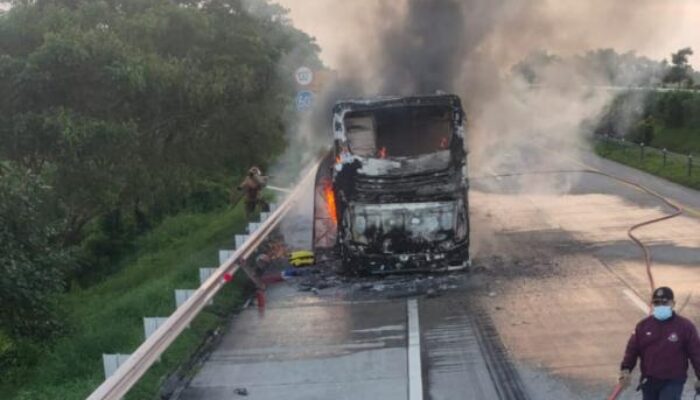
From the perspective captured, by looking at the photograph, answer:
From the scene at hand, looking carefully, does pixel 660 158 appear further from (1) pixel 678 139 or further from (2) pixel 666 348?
(2) pixel 666 348

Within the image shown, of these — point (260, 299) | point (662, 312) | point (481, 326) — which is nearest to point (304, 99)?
point (260, 299)

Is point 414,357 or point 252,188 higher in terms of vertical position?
point 252,188

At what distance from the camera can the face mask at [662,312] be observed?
5.66 metres

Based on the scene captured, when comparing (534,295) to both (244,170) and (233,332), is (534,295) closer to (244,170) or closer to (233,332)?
(233,332)

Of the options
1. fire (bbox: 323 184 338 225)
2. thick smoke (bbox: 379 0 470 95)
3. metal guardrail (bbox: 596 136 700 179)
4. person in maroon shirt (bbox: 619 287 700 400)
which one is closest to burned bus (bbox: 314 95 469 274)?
fire (bbox: 323 184 338 225)

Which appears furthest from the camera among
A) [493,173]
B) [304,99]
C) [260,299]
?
[493,173]

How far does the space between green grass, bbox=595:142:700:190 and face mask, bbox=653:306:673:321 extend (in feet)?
56.2

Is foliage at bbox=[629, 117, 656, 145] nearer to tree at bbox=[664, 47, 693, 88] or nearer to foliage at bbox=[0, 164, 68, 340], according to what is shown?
tree at bbox=[664, 47, 693, 88]

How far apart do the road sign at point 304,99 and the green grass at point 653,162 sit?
1077 centimetres

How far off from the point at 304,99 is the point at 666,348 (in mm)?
17712

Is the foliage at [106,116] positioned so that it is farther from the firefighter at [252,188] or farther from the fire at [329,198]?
the fire at [329,198]

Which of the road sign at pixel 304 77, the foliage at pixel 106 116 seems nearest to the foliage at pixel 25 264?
the foliage at pixel 106 116

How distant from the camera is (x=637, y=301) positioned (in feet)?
33.1

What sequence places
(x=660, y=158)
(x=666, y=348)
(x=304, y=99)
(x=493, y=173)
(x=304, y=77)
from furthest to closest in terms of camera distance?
(x=660, y=158) → (x=493, y=173) → (x=304, y=77) → (x=304, y=99) → (x=666, y=348)
